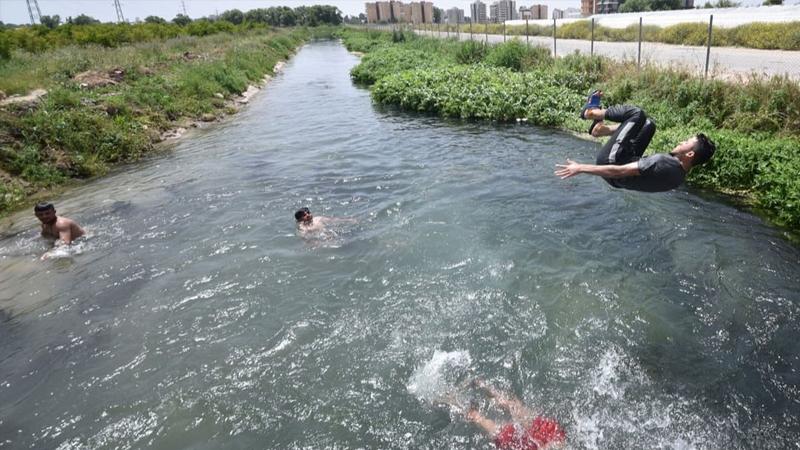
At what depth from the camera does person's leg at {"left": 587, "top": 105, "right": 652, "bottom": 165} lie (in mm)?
6258

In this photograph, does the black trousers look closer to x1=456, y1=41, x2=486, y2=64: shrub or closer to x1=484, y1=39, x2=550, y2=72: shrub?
x1=484, y1=39, x2=550, y2=72: shrub

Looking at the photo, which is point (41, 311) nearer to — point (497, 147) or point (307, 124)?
point (497, 147)

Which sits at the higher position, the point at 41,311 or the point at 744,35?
the point at 744,35

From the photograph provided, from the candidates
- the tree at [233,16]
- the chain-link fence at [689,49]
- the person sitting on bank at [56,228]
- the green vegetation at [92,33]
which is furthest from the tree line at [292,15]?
the person sitting on bank at [56,228]

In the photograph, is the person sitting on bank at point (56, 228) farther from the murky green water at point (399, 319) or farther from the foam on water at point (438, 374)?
the foam on water at point (438, 374)

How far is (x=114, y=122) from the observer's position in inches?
650

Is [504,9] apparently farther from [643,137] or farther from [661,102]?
[643,137]

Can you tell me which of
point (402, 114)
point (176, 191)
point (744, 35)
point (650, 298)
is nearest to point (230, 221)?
point (176, 191)

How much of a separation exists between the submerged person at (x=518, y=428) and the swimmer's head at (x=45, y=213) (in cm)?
812

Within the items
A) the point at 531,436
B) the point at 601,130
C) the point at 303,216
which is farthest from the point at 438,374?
the point at 303,216

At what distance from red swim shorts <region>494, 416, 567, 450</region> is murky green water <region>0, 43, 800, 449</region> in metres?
0.15

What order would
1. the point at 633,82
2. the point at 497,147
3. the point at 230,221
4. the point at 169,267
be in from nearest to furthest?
the point at 169,267 < the point at 230,221 < the point at 497,147 < the point at 633,82

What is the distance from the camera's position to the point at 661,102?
1405 centimetres

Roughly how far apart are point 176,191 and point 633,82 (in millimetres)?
14173
